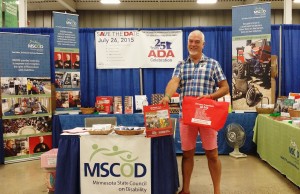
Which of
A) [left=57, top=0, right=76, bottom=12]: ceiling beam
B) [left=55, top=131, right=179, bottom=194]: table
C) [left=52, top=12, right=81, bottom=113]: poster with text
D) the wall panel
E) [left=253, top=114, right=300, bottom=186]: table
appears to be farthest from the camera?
the wall panel

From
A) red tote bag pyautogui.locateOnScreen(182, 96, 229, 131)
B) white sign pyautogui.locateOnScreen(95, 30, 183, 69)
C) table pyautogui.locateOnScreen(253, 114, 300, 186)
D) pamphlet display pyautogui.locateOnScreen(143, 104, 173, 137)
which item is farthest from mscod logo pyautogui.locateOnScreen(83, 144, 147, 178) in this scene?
white sign pyautogui.locateOnScreen(95, 30, 183, 69)

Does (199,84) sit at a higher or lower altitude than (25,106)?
higher

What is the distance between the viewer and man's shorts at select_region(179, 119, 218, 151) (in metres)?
2.96

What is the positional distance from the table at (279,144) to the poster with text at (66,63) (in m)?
2.97

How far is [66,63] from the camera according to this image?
17.0 ft

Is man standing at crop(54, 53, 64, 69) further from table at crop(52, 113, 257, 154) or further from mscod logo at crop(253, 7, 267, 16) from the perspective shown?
mscod logo at crop(253, 7, 267, 16)

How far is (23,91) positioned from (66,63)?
0.80 m

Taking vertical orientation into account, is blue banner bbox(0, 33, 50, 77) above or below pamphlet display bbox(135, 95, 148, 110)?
above

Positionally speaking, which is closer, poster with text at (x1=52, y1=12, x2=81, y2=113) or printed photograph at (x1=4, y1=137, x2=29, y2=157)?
printed photograph at (x1=4, y1=137, x2=29, y2=157)

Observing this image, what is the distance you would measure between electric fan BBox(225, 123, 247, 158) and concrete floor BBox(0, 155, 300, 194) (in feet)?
0.76

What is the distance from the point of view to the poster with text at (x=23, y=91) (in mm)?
4766

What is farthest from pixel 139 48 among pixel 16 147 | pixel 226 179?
pixel 226 179

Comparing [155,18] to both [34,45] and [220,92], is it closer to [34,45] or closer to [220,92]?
[34,45]

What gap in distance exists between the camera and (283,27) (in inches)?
221
